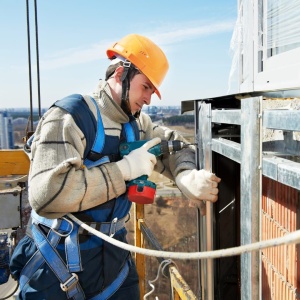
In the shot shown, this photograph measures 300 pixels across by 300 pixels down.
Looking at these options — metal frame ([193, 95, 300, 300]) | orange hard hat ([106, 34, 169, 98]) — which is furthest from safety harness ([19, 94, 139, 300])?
metal frame ([193, 95, 300, 300])

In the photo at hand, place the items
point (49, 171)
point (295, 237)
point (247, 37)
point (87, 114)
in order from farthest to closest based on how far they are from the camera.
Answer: point (247, 37) → point (87, 114) → point (49, 171) → point (295, 237)

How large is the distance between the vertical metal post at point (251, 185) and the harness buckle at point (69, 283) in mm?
1196

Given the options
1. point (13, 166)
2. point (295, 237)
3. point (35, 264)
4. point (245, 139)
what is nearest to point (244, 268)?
→ point (245, 139)

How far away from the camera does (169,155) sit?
289cm

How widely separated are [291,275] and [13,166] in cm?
321

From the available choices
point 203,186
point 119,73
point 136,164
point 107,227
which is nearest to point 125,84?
point 119,73

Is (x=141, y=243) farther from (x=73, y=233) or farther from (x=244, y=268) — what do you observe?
(x=244, y=268)

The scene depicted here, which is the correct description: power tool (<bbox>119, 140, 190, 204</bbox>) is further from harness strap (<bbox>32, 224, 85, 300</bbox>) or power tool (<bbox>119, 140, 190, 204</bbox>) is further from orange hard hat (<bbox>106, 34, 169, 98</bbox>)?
harness strap (<bbox>32, 224, 85, 300</bbox>)

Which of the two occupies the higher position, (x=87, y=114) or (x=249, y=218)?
(x=87, y=114)

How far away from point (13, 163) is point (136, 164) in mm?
2193

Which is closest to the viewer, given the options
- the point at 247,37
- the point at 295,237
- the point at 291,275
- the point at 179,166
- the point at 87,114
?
the point at 295,237

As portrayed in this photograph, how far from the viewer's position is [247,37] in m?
3.47

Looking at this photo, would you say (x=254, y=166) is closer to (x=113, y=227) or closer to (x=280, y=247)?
(x=280, y=247)

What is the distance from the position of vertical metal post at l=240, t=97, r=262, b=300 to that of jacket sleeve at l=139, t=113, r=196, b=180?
111 cm
